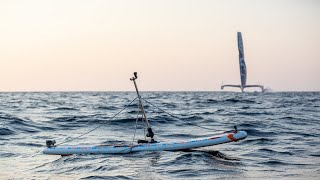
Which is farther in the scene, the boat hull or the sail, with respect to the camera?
the sail

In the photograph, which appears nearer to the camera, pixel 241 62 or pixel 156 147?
pixel 156 147

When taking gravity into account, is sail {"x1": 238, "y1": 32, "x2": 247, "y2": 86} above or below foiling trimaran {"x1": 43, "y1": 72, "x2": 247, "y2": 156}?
above

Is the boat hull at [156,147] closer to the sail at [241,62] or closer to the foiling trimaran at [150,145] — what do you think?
the foiling trimaran at [150,145]

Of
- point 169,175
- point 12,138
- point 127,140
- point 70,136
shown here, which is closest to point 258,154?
point 169,175

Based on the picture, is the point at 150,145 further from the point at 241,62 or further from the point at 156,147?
the point at 241,62

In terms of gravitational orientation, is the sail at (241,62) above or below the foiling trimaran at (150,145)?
above

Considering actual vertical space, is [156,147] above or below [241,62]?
below

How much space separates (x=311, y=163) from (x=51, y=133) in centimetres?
1551

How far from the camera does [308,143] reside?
17953 mm

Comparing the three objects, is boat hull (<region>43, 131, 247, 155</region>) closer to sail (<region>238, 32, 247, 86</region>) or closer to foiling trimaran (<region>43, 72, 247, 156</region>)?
foiling trimaran (<region>43, 72, 247, 156</region>)

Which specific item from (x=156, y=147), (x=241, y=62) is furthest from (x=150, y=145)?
(x=241, y=62)

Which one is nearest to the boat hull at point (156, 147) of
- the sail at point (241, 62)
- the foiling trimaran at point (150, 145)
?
the foiling trimaran at point (150, 145)

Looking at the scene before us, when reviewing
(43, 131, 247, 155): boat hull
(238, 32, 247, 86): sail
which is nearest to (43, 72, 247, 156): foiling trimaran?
(43, 131, 247, 155): boat hull

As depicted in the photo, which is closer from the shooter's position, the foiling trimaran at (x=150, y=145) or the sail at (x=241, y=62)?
the foiling trimaran at (x=150, y=145)
